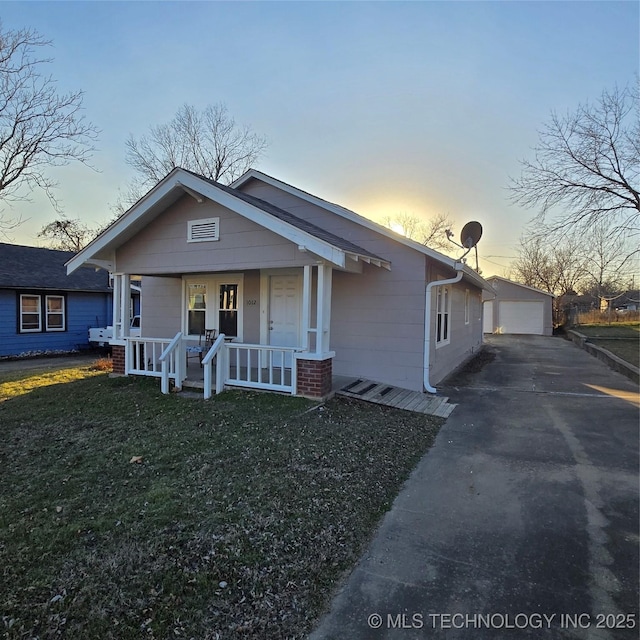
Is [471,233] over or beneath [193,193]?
beneath

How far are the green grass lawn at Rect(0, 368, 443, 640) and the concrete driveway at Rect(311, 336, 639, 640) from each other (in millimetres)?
291

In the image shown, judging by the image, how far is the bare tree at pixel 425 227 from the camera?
1464 inches

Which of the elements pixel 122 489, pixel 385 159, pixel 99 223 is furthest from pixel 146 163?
pixel 122 489

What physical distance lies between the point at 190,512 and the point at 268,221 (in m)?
4.85

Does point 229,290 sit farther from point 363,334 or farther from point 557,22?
point 557,22

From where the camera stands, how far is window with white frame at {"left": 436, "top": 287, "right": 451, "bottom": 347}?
9906 mm

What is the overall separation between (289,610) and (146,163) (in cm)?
2805

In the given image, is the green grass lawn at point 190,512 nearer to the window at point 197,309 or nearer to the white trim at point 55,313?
the window at point 197,309

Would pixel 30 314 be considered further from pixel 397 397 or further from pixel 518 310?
pixel 518 310

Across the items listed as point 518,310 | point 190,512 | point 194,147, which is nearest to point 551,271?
point 518,310

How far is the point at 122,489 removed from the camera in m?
3.98

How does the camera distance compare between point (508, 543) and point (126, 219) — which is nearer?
point (508, 543)

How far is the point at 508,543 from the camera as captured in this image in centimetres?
333

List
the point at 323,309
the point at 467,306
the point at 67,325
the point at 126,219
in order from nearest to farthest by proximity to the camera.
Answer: the point at 323,309 < the point at 126,219 < the point at 467,306 < the point at 67,325
